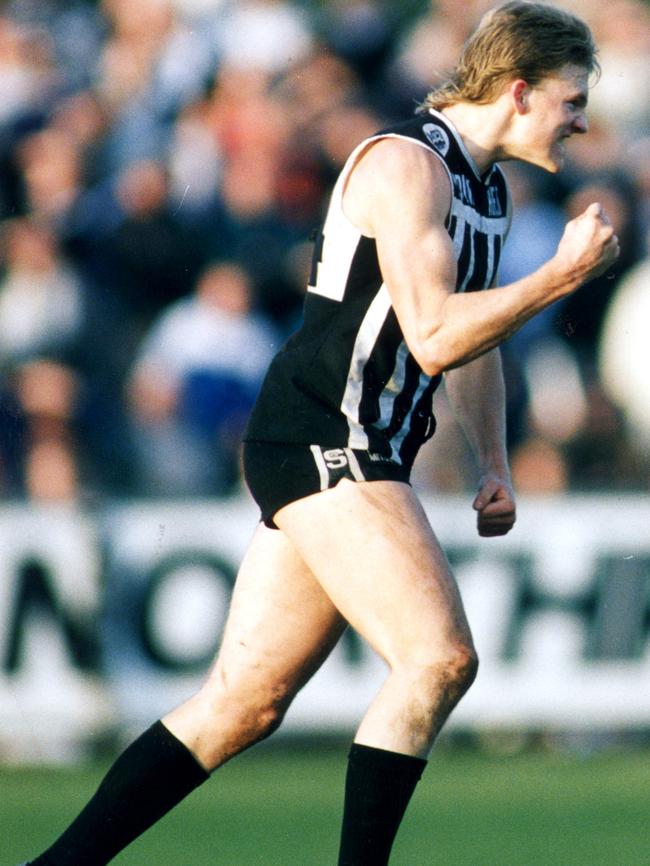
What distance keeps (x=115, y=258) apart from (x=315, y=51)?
1863 millimetres

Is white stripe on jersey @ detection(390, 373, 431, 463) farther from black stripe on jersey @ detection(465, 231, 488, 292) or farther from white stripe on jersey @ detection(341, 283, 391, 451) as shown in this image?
black stripe on jersey @ detection(465, 231, 488, 292)

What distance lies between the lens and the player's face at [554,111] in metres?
4.36

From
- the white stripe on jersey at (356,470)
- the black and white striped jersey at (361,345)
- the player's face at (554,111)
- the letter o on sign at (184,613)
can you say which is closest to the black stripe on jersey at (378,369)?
the black and white striped jersey at (361,345)

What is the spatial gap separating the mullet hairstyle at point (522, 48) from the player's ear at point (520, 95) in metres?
0.01

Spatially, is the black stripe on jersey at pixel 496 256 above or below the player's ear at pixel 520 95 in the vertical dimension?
below

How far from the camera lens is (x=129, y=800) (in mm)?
4418

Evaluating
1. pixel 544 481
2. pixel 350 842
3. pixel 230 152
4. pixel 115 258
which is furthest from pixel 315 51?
pixel 350 842

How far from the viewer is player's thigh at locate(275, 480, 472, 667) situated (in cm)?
411

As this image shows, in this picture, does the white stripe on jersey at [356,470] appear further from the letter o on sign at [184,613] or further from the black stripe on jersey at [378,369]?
the letter o on sign at [184,613]

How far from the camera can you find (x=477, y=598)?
8430 millimetres

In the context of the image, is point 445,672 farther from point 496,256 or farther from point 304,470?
point 496,256

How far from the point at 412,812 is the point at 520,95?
3687 mm

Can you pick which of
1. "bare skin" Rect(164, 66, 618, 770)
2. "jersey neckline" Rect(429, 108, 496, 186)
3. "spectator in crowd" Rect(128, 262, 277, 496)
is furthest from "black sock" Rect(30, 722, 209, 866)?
"spectator in crowd" Rect(128, 262, 277, 496)

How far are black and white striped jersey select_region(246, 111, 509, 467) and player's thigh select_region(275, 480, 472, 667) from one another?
0.50ft
